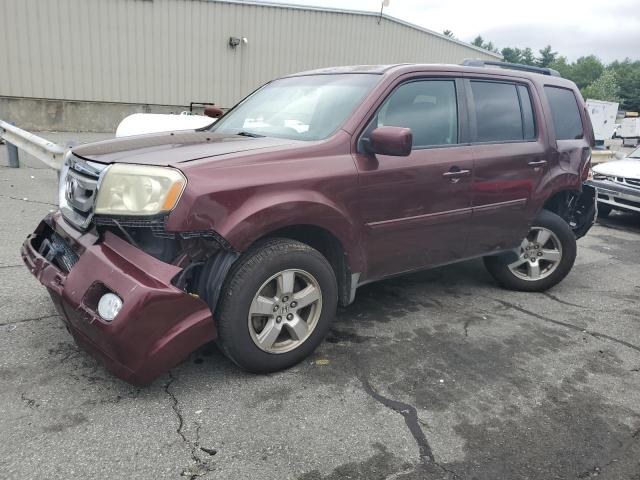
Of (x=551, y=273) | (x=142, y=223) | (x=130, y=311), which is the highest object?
(x=142, y=223)

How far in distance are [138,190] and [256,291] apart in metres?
0.81

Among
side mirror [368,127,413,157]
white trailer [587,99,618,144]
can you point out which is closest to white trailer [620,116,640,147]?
white trailer [587,99,618,144]

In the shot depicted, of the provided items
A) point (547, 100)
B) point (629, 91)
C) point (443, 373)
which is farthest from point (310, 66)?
point (629, 91)

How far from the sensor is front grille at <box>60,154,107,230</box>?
2.76 m

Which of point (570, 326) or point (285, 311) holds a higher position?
point (285, 311)

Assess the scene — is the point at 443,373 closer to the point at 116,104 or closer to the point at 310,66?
the point at 116,104

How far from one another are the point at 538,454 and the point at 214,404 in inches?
64.3

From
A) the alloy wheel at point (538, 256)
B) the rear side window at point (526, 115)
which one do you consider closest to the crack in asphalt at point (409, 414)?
the alloy wheel at point (538, 256)

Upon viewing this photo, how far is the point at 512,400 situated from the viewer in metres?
2.95

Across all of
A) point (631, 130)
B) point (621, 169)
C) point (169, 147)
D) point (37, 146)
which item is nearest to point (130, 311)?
point (169, 147)

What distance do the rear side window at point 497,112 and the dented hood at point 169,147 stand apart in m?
1.64

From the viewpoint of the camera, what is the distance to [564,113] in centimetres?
479

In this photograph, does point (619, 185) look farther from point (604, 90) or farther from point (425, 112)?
point (604, 90)

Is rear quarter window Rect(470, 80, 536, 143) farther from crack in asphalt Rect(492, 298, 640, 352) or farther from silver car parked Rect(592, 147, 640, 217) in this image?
silver car parked Rect(592, 147, 640, 217)
